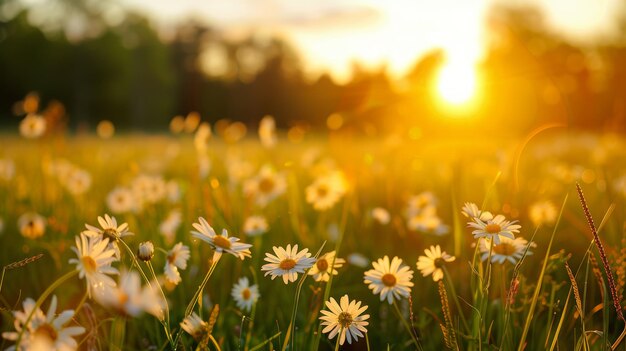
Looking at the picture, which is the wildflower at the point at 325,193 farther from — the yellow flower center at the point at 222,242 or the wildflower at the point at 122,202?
the yellow flower center at the point at 222,242

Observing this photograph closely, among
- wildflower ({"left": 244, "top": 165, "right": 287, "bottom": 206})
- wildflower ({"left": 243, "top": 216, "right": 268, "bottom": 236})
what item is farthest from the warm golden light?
wildflower ({"left": 243, "top": 216, "right": 268, "bottom": 236})

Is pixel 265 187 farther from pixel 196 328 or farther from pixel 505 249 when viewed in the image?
pixel 196 328

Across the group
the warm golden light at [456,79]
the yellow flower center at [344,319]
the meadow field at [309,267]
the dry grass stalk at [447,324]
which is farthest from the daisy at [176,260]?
the warm golden light at [456,79]

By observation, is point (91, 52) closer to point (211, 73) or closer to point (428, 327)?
point (211, 73)

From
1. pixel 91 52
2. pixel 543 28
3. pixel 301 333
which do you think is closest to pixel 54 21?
pixel 91 52

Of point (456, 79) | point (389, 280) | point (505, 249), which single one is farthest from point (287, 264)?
point (456, 79)

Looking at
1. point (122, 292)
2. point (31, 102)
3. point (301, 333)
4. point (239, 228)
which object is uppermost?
point (31, 102)

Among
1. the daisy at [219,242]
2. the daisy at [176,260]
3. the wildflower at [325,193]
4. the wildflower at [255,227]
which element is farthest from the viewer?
the wildflower at [325,193]

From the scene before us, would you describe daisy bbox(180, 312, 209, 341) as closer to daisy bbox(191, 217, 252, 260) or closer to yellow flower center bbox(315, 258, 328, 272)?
daisy bbox(191, 217, 252, 260)
